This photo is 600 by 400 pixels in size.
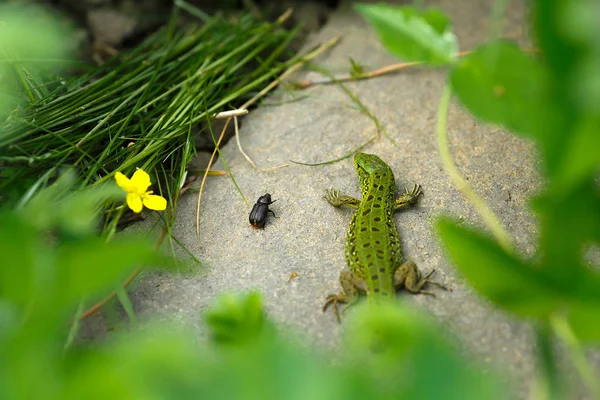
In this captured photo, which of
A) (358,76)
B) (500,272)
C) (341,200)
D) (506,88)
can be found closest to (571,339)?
(500,272)

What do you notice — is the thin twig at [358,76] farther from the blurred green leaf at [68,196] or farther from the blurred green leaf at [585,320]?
the blurred green leaf at [585,320]

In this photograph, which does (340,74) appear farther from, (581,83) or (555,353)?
(581,83)

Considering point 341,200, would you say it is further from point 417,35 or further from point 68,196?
point 417,35

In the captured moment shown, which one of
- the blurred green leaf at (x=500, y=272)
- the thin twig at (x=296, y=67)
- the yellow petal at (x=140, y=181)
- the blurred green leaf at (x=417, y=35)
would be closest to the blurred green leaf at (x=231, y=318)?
the yellow petal at (x=140, y=181)

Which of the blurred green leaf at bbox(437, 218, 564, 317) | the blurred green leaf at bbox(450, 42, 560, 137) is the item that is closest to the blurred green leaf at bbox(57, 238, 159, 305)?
the blurred green leaf at bbox(437, 218, 564, 317)

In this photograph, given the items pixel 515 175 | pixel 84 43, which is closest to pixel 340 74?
pixel 515 175

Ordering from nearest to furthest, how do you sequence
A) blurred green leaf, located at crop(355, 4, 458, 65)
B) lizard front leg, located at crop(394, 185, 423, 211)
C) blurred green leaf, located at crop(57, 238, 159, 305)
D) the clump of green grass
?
blurred green leaf, located at crop(57, 238, 159, 305) → blurred green leaf, located at crop(355, 4, 458, 65) → the clump of green grass → lizard front leg, located at crop(394, 185, 423, 211)

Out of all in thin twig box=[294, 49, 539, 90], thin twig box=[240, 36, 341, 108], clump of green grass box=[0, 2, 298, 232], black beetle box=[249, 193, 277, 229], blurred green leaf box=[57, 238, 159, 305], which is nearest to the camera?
blurred green leaf box=[57, 238, 159, 305]

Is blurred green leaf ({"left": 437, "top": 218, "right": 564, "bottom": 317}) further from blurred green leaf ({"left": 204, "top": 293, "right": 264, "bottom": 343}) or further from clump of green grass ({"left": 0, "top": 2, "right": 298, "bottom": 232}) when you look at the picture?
clump of green grass ({"left": 0, "top": 2, "right": 298, "bottom": 232})
